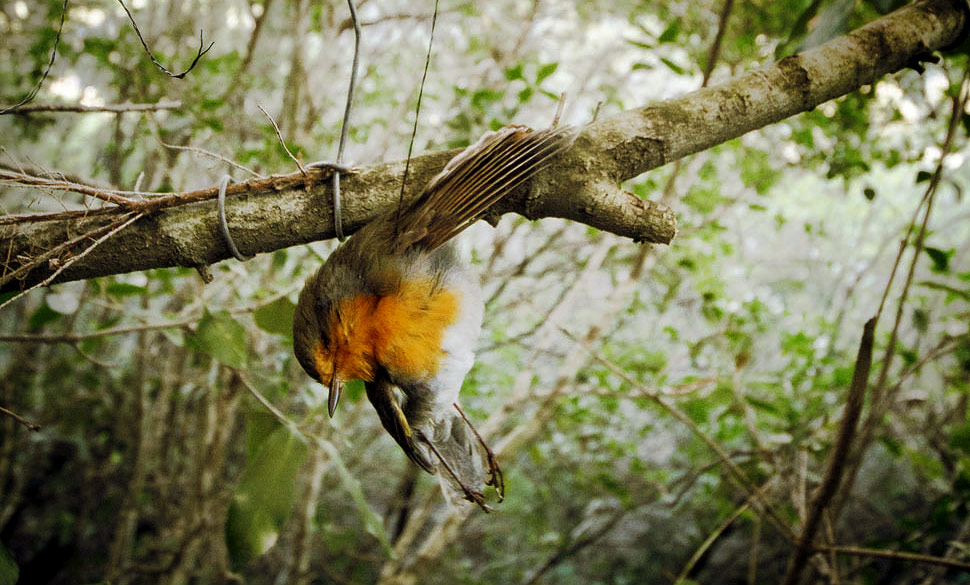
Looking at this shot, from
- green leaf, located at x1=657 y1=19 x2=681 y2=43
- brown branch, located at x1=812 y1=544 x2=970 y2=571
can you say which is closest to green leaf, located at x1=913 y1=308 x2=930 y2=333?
brown branch, located at x1=812 y1=544 x2=970 y2=571

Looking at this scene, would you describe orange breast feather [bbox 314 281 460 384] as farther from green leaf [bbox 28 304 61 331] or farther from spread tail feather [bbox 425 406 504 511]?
green leaf [bbox 28 304 61 331]

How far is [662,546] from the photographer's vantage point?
3.22 meters

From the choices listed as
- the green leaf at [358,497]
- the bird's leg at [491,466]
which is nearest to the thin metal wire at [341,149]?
the bird's leg at [491,466]

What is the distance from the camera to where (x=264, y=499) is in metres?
0.96

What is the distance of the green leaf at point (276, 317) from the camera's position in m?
0.98

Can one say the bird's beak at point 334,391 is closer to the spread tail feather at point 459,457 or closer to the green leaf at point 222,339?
the spread tail feather at point 459,457

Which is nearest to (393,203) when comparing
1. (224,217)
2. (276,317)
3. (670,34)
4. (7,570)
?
(224,217)

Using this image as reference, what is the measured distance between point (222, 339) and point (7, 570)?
419mm

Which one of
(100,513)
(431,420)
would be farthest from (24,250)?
(100,513)

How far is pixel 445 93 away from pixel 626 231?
2154 millimetres

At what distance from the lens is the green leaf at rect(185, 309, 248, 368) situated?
0.99 m

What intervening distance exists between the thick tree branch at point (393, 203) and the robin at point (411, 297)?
4 cm

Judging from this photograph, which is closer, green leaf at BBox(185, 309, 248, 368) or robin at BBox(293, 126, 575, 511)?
robin at BBox(293, 126, 575, 511)

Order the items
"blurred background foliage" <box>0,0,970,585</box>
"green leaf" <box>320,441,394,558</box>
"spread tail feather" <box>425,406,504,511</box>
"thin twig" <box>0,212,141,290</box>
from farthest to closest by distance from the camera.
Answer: "blurred background foliage" <box>0,0,970,585</box> → "green leaf" <box>320,441,394,558</box> → "spread tail feather" <box>425,406,504,511</box> → "thin twig" <box>0,212,141,290</box>
